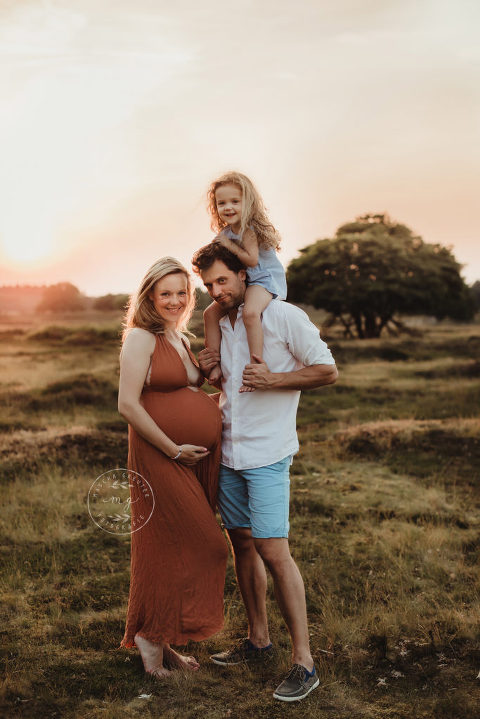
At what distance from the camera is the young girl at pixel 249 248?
3.86 m

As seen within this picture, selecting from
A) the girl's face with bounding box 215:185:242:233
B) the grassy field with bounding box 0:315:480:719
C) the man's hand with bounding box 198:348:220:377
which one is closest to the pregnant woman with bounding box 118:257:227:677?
the man's hand with bounding box 198:348:220:377

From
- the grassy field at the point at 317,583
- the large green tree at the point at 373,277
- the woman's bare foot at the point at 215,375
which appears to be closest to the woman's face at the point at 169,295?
the woman's bare foot at the point at 215,375

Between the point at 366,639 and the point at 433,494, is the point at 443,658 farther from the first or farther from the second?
the point at 433,494

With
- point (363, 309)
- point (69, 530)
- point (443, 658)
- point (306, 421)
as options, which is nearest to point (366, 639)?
point (443, 658)

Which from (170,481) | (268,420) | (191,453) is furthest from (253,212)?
(170,481)

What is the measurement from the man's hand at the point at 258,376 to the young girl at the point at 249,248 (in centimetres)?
5

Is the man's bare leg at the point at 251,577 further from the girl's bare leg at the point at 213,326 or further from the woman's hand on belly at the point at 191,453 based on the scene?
the girl's bare leg at the point at 213,326

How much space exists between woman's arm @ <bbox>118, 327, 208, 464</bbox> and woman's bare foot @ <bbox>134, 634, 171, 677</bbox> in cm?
114

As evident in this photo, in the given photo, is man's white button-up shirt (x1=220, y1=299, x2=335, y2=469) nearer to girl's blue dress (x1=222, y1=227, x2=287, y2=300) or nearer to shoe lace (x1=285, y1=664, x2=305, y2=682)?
girl's blue dress (x1=222, y1=227, x2=287, y2=300)

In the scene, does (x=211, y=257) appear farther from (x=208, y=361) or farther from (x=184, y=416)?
(x=184, y=416)

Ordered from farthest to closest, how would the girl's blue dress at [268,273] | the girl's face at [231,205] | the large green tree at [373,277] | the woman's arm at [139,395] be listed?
the large green tree at [373,277] → the girl's face at [231,205] → the girl's blue dress at [268,273] → the woman's arm at [139,395]

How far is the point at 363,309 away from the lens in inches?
1628

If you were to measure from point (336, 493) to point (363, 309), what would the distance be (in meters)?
33.8

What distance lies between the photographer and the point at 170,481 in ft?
12.6
